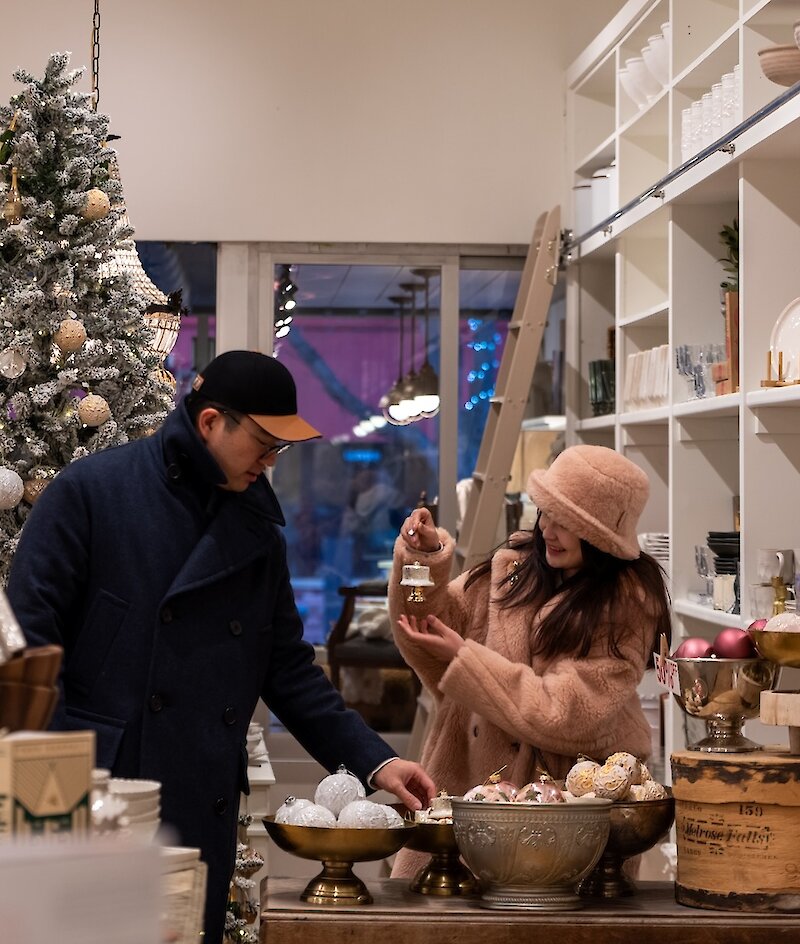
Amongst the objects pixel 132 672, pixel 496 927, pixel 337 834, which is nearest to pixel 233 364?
pixel 132 672

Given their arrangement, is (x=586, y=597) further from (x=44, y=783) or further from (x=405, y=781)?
(x=44, y=783)

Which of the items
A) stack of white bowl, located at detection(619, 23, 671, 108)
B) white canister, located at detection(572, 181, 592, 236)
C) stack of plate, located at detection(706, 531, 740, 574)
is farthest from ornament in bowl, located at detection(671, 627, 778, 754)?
white canister, located at detection(572, 181, 592, 236)

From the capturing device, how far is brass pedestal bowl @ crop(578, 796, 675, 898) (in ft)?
6.65

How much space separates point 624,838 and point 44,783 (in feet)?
4.15

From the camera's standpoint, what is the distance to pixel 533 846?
74.0 inches

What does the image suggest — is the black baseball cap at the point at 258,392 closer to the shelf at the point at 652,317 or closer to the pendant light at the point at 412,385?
the shelf at the point at 652,317

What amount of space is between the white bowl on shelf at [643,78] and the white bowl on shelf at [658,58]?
34mm

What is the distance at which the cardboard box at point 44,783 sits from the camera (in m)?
0.94

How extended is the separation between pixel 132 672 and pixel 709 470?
9.30ft

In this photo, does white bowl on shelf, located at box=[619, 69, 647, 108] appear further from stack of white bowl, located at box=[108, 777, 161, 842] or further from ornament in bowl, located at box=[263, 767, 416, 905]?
stack of white bowl, located at box=[108, 777, 161, 842]

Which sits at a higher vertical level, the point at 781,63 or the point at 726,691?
the point at 781,63

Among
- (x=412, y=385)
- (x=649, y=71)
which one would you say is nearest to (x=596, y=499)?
(x=649, y=71)

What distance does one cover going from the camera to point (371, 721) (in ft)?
19.9

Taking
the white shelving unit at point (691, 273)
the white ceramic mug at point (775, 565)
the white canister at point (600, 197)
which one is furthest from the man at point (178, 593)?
the white canister at point (600, 197)
